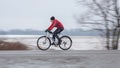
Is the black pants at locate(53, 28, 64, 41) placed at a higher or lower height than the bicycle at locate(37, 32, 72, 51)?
higher

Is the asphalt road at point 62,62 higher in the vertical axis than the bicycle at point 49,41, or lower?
lower

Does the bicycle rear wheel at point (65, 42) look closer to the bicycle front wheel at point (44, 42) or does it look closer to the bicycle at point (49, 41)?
the bicycle at point (49, 41)

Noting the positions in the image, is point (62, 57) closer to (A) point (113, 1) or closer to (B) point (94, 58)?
(B) point (94, 58)

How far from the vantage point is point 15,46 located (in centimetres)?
2938

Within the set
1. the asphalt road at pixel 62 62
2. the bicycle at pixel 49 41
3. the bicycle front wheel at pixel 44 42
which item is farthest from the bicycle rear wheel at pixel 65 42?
the asphalt road at pixel 62 62

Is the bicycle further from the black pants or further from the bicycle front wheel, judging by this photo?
the black pants

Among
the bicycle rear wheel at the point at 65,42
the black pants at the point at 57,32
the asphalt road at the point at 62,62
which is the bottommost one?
the asphalt road at the point at 62,62

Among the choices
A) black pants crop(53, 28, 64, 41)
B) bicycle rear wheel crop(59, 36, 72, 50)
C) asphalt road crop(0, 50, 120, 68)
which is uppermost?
black pants crop(53, 28, 64, 41)

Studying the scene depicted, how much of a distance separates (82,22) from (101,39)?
1656 mm

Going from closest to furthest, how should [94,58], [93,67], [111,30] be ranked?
[93,67] → [94,58] → [111,30]

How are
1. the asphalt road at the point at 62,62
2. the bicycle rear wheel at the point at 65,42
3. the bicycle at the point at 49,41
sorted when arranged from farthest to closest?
the bicycle rear wheel at the point at 65,42 < the bicycle at the point at 49,41 < the asphalt road at the point at 62,62

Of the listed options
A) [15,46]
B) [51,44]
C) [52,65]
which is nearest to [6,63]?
[52,65]

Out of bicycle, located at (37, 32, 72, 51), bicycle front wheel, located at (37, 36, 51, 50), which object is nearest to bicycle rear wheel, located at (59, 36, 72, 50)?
bicycle, located at (37, 32, 72, 51)

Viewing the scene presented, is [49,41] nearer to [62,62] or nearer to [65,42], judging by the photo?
[65,42]
